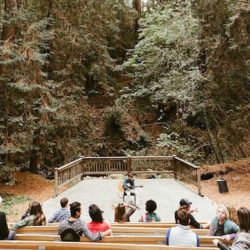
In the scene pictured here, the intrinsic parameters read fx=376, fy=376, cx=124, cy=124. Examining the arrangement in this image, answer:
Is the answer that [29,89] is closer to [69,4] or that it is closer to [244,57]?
[69,4]

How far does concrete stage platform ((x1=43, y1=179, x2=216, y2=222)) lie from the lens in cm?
1092

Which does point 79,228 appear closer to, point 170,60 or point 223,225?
point 223,225

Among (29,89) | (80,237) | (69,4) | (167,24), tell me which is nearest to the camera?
(80,237)

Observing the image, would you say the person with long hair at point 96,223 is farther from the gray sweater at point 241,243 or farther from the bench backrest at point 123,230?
the gray sweater at point 241,243

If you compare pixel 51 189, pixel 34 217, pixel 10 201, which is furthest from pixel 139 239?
pixel 51 189

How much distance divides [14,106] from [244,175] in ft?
33.2

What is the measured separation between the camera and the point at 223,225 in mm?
5285

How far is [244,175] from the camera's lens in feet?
53.8

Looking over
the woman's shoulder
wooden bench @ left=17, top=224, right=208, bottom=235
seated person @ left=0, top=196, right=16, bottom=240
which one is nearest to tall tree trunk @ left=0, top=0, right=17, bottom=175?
wooden bench @ left=17, top=224, right=208, bottom=235

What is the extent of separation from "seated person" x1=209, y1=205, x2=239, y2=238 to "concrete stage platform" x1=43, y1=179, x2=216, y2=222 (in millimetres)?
4973

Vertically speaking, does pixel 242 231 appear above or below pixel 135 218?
below

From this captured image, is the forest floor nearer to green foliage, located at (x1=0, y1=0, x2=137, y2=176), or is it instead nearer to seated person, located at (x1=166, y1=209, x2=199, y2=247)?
green foliage, located at (x1=0, y1=0, x2=137, y2=176)

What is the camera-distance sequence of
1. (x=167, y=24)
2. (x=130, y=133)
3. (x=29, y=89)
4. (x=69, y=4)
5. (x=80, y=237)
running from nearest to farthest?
(x=80, y=237) → (x=29, y=89) → (x=69, y=4) → (x=167, y=24) → (x=130, y=133)

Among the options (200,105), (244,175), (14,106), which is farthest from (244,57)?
(14,106)
